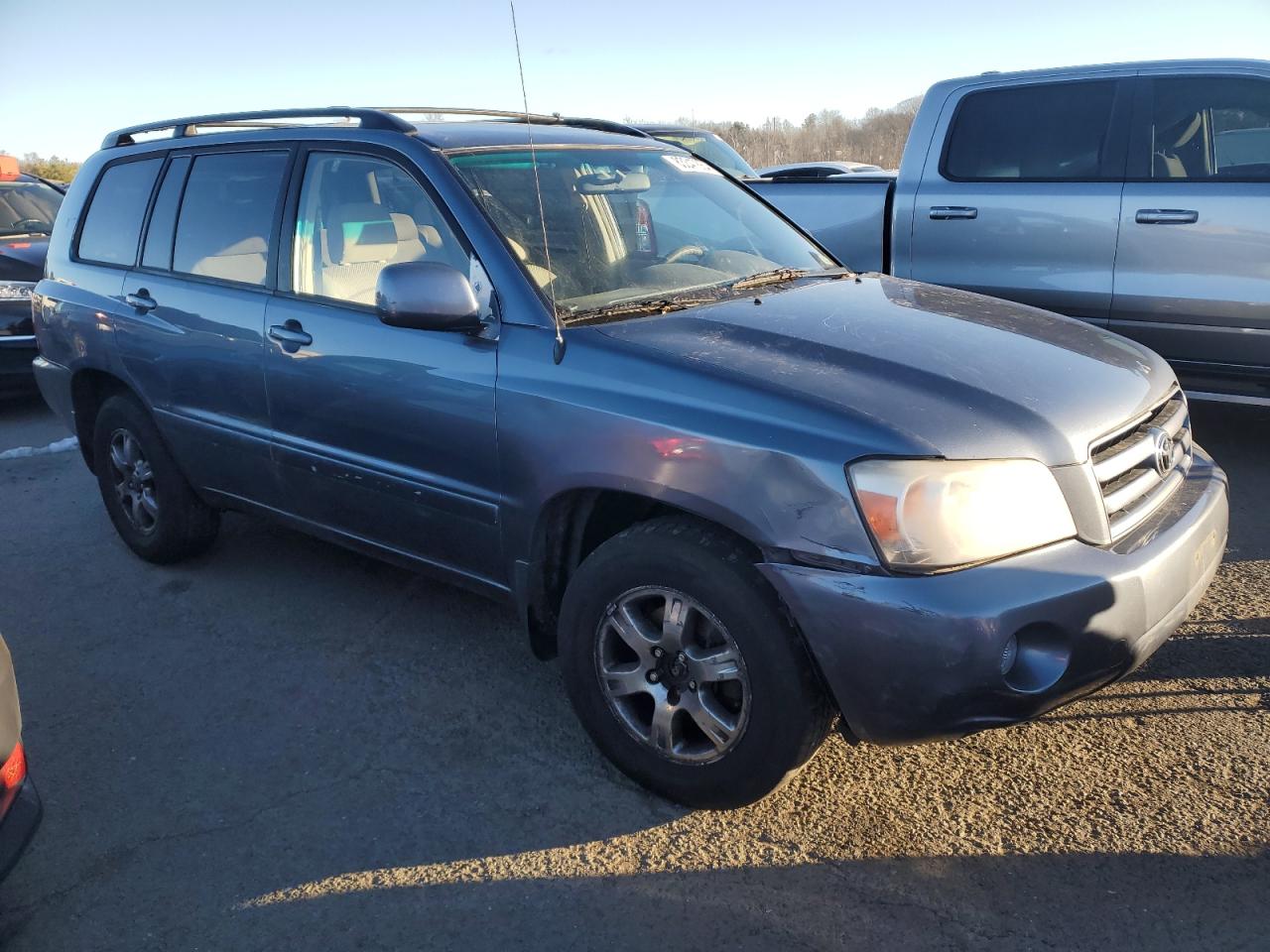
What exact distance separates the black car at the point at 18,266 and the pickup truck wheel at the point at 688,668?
6256 millimetres

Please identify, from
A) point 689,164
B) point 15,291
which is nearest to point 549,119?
point 689,164

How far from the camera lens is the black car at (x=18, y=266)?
25.8 ft

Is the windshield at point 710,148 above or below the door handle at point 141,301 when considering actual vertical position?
above

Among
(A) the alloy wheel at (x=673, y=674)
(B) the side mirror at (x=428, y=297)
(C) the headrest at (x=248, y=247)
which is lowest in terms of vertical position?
(A) the alloy wheel at (x=673, y=674)

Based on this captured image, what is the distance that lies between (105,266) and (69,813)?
2.58 metres

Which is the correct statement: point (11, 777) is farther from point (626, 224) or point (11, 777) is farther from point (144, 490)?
point (144, 490)

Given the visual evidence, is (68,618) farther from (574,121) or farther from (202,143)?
(574,121)

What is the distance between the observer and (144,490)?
474 cm

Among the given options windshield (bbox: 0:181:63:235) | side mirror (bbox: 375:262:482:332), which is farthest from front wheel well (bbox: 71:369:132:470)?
windshield (bbox: 0:181:63:235)

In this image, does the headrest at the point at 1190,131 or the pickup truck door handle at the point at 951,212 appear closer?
the headrest at the point at 1190,131

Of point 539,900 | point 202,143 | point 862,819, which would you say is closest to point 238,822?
point 539,900

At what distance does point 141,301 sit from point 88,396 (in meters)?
0.82

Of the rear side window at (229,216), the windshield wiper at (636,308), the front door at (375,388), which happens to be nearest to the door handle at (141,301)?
the rear side window at (229,216)

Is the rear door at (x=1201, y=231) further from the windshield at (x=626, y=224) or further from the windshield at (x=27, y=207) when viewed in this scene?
the windshield at (x=27, y=207)
